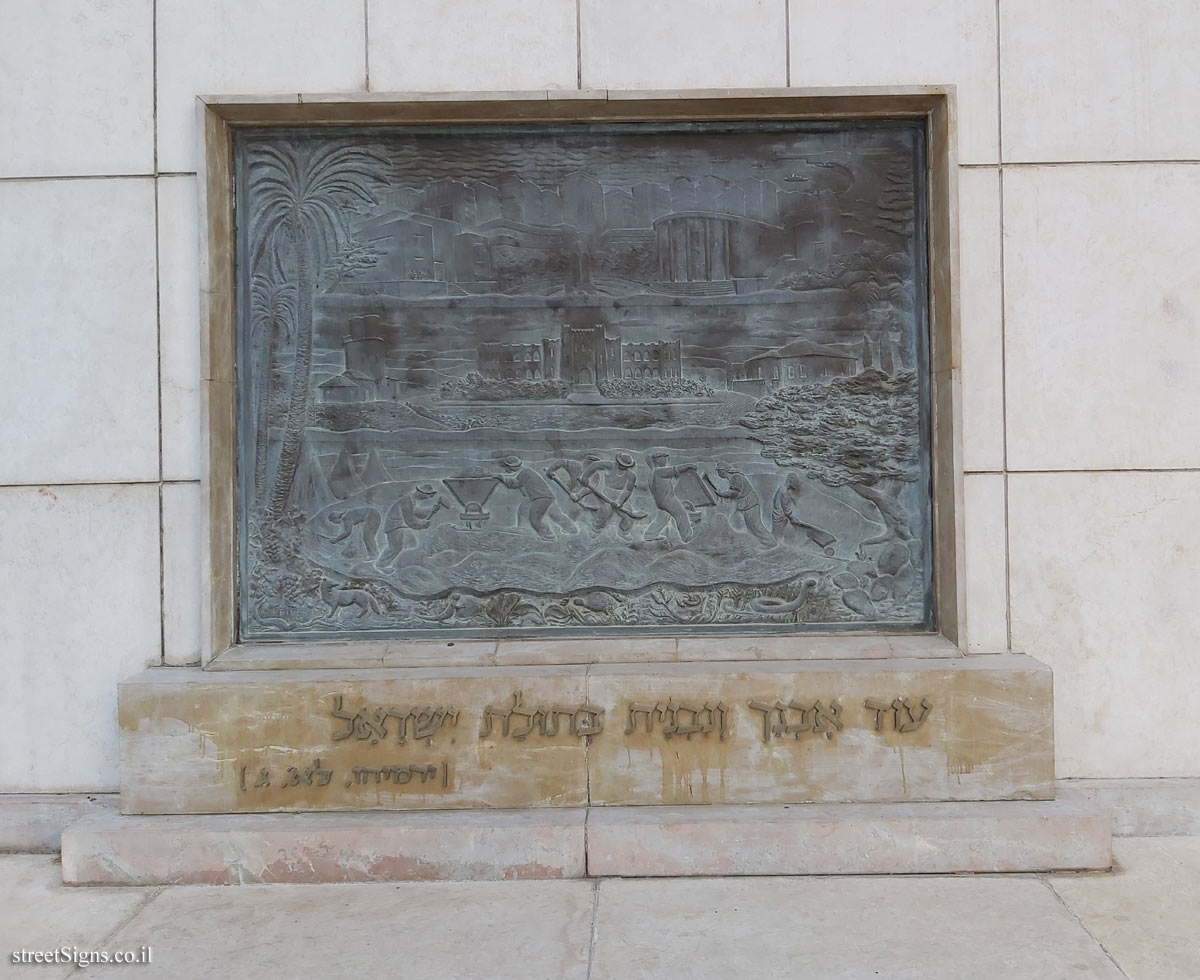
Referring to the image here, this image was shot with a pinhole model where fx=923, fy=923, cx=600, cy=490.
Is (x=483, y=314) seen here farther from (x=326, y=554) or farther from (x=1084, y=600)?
(x=1084, y=600)

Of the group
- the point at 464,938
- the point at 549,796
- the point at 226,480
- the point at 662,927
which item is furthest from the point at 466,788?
the point at 226,480

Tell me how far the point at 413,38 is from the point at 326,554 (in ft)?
8.56

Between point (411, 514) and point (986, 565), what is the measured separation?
2.87 metres

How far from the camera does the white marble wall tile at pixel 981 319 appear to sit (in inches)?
178

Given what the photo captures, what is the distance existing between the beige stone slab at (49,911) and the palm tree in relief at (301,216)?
189 cm

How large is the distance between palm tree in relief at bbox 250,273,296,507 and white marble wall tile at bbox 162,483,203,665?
1.37 ft

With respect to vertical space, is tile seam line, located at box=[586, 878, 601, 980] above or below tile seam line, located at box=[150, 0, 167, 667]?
below

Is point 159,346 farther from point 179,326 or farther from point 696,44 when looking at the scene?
point 696,44

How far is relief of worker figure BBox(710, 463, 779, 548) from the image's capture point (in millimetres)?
4691

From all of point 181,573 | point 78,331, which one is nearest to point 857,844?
point 181,573

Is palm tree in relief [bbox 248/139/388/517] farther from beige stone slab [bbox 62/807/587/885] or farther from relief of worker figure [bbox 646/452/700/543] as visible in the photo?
relief of worker figure [bbox 646/452/700/543]

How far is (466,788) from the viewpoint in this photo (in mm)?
4297

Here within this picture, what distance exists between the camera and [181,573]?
15.0ft

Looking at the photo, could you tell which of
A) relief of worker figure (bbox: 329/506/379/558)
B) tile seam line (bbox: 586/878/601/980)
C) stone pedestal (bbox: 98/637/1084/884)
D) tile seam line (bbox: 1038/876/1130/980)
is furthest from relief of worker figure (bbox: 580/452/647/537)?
tile seam line (bbox: 1038/876/1130/980)
